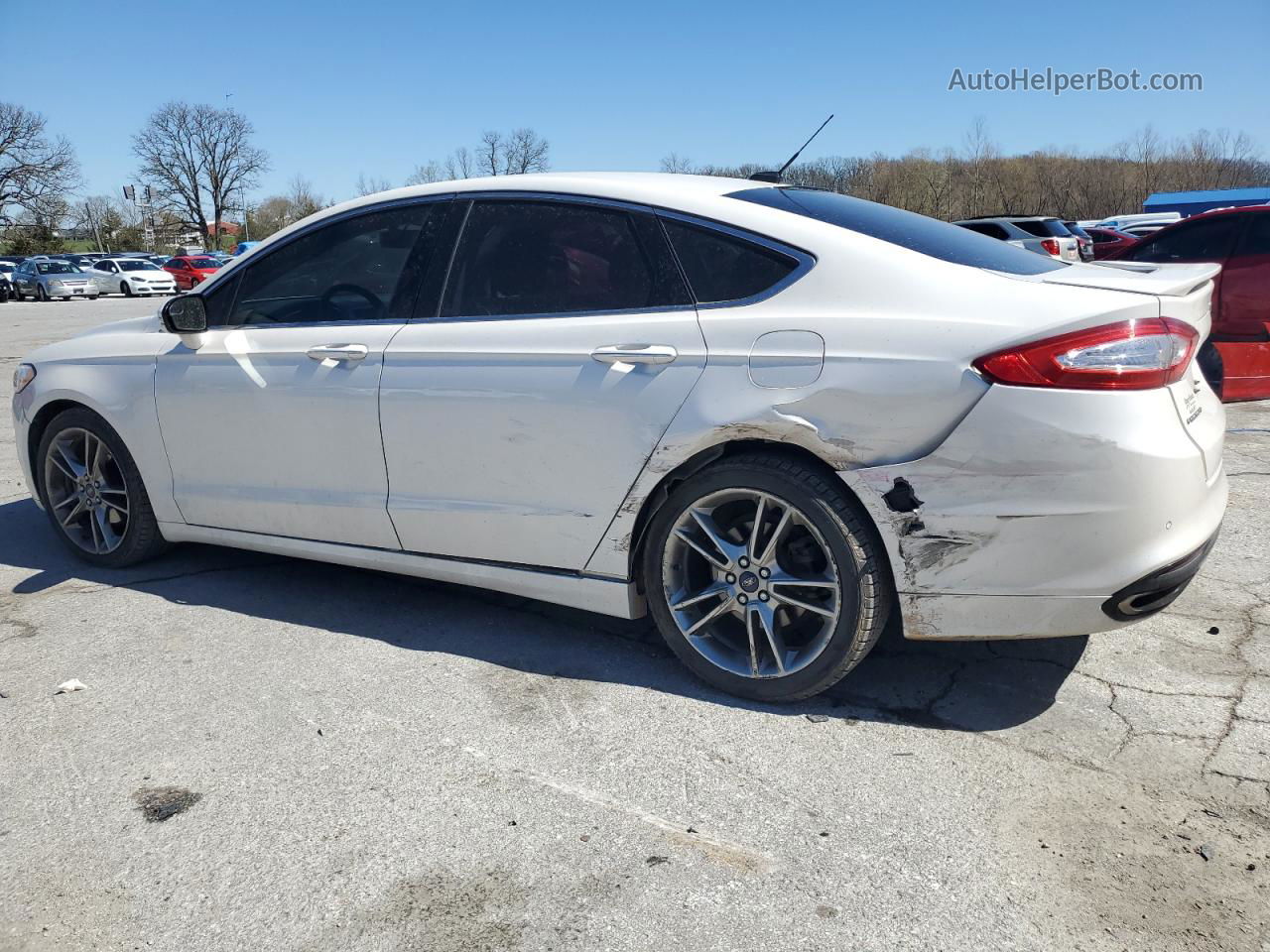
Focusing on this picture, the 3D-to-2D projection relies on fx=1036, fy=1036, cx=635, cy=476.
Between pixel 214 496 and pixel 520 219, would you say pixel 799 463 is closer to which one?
pixel 520 219

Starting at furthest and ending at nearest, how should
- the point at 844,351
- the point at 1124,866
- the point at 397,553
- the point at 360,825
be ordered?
the point at 397,553 < the point at 844,351 < the point at 360,825 < the point at 1124,866

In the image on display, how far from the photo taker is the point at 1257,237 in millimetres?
9570

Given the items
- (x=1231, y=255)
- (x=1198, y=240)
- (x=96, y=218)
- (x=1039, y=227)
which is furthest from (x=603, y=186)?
(x=96, y=218)

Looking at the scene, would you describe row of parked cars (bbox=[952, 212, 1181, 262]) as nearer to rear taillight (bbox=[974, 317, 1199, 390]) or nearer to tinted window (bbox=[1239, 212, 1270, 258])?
tinted window (bbox=[1239, 212, 1270, 258])

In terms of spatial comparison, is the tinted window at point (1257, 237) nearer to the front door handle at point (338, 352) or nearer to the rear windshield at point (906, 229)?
the rear windshield at point (906, 229)

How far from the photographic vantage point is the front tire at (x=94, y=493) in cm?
456

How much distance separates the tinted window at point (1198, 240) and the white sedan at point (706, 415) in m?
7.58

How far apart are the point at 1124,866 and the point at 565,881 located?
131 centimetres

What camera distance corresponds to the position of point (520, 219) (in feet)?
12.0

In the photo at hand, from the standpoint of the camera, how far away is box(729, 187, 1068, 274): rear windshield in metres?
3.23

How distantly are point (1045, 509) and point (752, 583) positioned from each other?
905 mm

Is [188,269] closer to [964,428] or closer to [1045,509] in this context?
[964,428]

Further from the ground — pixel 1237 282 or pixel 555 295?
pixel 555 295

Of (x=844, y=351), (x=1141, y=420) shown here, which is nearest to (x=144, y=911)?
(x=844, y=351)
